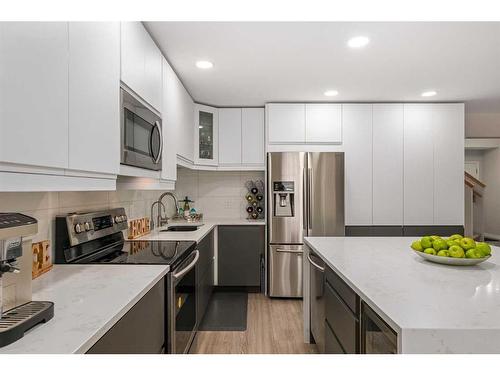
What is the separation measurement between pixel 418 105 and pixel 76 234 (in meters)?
3.83

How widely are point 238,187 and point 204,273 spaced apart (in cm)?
163

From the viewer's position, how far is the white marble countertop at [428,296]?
938 millimetres

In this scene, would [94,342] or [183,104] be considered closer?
[94,342]

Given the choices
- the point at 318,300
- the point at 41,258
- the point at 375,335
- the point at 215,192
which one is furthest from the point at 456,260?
the point at 215,192

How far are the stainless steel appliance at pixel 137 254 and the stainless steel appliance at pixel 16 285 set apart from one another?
0.71m

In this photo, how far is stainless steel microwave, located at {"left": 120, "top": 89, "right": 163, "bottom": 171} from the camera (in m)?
1.75

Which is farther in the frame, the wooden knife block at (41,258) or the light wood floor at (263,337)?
the light wood floor at (263,337)

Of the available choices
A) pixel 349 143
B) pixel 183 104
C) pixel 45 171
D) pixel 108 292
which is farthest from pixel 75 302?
pixel 349 143

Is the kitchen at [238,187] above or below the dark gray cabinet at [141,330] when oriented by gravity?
above

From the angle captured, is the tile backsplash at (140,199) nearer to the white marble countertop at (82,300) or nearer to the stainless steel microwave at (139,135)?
the white marble countertop at (82,300)

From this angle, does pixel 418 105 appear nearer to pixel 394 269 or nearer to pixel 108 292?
pixel 394 269

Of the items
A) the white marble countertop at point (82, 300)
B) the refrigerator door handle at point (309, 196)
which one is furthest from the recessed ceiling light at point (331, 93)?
the white marble countertop at point (82, 300)

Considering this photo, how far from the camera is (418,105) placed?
3996 mm

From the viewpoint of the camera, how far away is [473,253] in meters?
1.63
